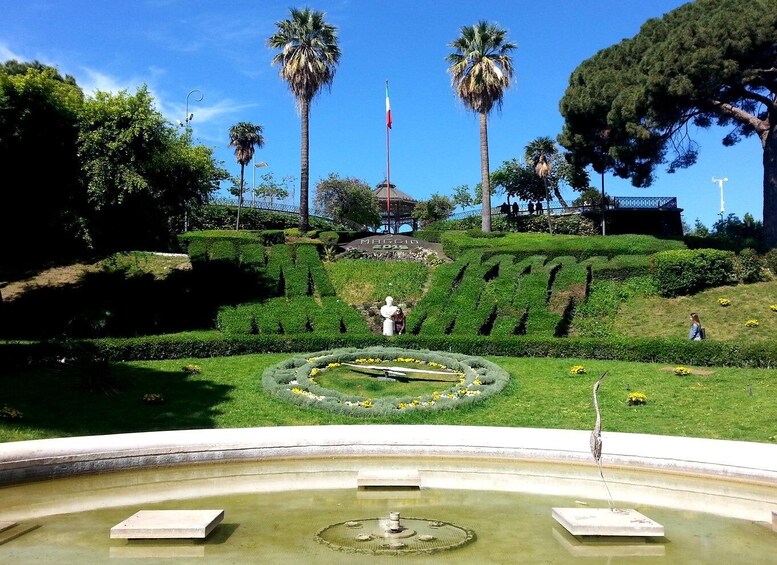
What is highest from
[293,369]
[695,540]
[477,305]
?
[477,305]

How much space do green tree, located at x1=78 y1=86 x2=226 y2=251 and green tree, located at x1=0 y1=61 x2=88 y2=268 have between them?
531mm

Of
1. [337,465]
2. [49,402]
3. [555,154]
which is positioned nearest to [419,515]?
[337,465]

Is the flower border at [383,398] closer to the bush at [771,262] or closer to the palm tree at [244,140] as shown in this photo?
the bush at [771,262]

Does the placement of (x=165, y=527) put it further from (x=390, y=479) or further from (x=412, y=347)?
(x=412, y=347)

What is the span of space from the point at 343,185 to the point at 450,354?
45.1 meters

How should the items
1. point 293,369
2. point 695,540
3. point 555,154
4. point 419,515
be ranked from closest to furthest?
1. point 695,540
2. point 419,515
3. point 293,369
4. point 555,154

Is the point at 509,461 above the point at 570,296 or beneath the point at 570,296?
beneath

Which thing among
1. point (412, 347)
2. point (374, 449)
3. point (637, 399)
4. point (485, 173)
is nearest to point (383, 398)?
point (374, 449)

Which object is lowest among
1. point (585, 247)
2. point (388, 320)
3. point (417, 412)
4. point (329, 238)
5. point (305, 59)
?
point (417, 412)

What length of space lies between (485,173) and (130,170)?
2342 cm

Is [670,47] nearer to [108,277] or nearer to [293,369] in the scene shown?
[293,369]

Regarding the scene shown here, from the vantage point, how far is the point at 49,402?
1268 cm

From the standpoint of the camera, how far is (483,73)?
38.8m

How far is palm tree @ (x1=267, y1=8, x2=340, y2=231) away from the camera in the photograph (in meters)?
36.0
